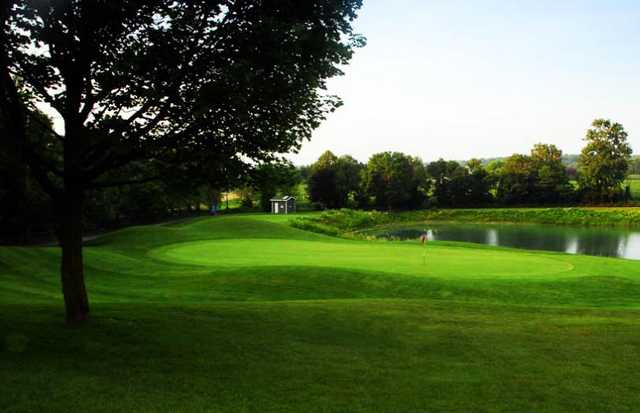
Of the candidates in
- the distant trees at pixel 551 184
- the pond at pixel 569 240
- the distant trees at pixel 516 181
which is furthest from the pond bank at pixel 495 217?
the distant trees at pixel 551 184

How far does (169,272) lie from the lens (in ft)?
65.8

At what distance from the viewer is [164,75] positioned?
7645mm

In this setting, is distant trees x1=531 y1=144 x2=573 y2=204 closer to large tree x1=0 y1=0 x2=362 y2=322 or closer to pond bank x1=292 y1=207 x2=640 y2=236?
pond bank x1=292 y1=207 x2=640 y2=236

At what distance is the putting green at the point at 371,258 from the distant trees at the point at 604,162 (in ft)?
241

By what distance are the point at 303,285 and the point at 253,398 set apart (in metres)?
11.0

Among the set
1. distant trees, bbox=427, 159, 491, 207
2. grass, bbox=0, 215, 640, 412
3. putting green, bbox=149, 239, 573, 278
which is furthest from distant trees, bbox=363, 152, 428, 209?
grass, bbox=0, 215, 640, 412

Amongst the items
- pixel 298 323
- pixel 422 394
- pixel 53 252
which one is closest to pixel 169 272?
pixel 53 252

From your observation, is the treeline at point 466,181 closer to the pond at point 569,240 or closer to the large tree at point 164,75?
the pond at point 569,240

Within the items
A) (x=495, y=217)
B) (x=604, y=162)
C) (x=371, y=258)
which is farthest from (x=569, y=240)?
(x=604, y=162)

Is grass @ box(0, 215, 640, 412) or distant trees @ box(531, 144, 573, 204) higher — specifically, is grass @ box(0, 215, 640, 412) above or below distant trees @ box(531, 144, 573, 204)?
below

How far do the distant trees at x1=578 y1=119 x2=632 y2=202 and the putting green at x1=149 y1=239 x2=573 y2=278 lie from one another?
73.5 metres

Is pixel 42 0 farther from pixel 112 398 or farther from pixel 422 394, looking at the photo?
pixel 422 394

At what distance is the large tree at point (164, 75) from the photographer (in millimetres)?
7375

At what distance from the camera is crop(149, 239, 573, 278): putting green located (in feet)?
66.7
